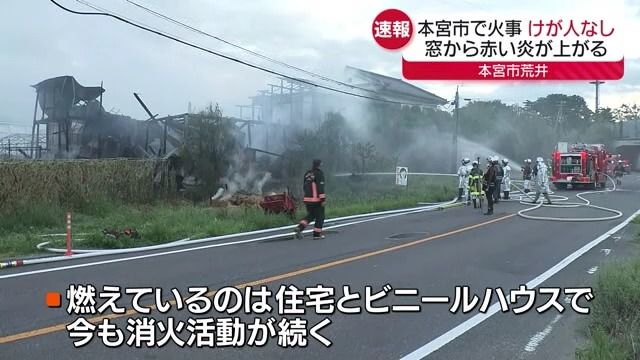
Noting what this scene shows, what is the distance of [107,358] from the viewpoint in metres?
4.80

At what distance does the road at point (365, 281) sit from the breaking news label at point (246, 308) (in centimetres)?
5

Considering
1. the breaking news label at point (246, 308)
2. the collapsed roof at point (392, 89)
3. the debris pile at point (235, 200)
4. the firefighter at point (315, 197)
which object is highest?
the collapsed roof at point (392, 89)

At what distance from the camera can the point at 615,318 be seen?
5.41 meters

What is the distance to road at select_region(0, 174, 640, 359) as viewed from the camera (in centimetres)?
511

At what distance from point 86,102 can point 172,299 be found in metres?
22.3

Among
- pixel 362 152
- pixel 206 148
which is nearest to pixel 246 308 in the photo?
pixel 206 148

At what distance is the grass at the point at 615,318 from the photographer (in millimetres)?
4613

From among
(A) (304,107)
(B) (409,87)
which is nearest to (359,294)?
(A) (304,107)

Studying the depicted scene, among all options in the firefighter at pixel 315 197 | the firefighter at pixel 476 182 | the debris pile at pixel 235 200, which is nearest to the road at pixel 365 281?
the firefighter at pixel 315 197

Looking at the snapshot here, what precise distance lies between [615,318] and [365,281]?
10.4 ft

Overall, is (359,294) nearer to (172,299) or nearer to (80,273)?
(172,299)

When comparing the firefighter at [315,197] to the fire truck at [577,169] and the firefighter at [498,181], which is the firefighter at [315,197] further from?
the fire truck at [577,169]

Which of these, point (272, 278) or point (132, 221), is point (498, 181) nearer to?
point (132, 221)

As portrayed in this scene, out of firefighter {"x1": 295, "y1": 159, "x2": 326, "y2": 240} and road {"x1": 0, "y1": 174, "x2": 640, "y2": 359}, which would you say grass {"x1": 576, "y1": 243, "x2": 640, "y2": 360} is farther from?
firefighter {"x1": 295, "y1": 159, "x2": 326, "y2": 240}
